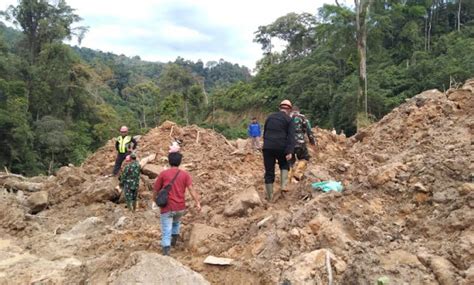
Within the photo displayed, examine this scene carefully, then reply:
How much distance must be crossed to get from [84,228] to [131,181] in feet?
3.79

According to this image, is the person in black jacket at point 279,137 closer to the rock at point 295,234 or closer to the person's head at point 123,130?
the rock at point 295,234

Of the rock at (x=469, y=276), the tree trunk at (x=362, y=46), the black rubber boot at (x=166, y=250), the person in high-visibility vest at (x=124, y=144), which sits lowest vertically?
the black rubber boot at (x=166, y=250)

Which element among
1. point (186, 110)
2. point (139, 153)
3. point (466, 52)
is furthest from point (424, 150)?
point (186, 110)

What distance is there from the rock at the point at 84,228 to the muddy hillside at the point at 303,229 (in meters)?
Answer: 0.02

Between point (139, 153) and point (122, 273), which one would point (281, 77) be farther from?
point (122, 273)

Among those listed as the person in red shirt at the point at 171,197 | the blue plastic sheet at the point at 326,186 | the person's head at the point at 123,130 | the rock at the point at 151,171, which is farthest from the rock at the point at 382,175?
the rock at the point at 151,171

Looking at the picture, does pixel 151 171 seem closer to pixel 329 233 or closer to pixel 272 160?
pixel 272 160

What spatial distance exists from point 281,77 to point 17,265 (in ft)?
135

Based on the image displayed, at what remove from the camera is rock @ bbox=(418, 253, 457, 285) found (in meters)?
3.77

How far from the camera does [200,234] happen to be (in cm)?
568

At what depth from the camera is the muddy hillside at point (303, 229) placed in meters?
4.23

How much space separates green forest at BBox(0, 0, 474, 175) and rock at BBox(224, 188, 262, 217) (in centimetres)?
1230

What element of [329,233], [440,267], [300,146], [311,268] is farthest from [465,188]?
[300,146]

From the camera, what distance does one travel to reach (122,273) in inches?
179
